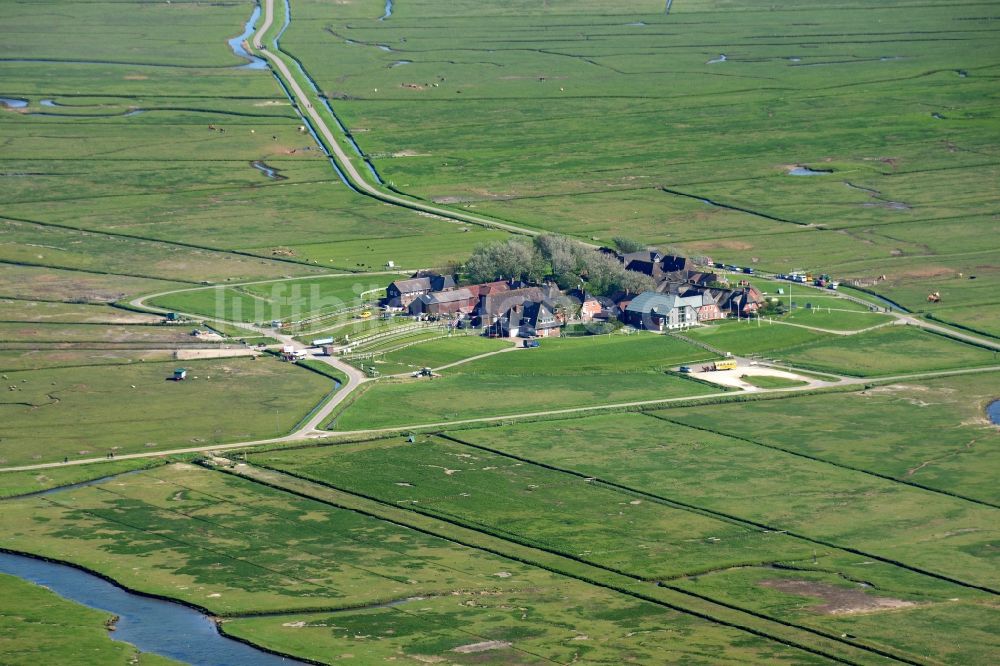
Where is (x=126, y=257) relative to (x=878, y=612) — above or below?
above

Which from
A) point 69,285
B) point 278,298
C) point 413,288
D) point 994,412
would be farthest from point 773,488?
point 69,285

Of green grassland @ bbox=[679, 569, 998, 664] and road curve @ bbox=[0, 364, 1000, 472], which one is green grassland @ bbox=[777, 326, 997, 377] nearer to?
road curve @ bbox=[0, 364, 1000, 472]

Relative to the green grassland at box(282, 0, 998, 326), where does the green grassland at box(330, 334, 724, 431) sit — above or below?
below

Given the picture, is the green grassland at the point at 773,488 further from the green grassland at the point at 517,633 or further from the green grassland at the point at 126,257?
the green grassland at the point at 126,257

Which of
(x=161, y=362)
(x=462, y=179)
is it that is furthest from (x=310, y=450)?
(x=462, y=179)

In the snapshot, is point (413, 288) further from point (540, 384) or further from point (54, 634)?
point (54, 634)

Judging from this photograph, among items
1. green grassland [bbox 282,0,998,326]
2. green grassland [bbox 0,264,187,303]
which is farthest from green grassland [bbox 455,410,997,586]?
green grassland [bbox 0,264,187,303]
